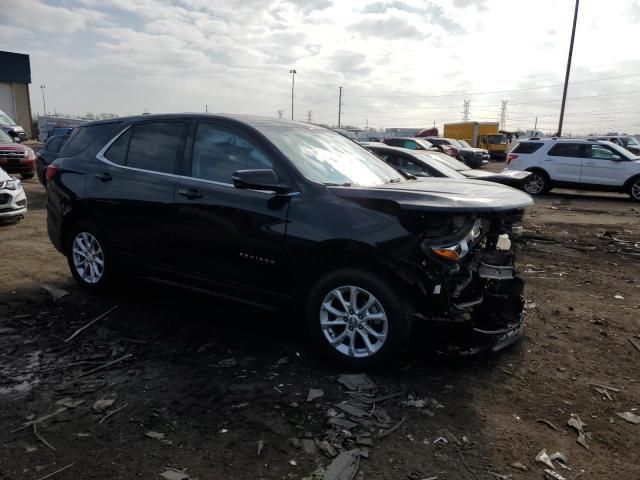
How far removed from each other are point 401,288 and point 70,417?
217 centimetres

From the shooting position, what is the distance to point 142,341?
13.5 ft

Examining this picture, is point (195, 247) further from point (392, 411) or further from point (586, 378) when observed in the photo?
point (586, 378)

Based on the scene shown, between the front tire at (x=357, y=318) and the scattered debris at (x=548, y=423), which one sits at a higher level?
the front tire at (x=357, y=318)

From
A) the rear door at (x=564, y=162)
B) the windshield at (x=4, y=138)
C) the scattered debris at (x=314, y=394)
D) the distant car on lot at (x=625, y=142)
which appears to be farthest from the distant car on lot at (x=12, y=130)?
the distant car on lot at (x=625, y=142)

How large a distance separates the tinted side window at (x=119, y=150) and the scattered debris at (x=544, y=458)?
4.13 m

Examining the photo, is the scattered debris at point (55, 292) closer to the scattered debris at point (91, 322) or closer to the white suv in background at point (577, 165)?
the scattered debris at point (91, 322)

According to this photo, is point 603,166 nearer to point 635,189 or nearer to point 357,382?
point 635,189

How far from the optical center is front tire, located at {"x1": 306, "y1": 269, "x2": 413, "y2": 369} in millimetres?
3408

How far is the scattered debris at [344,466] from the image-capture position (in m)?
2.53

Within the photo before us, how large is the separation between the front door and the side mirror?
100mm

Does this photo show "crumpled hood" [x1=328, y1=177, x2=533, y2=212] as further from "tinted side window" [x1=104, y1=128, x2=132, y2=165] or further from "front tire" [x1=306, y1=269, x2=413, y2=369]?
"tinted side window" [x1=104, y1=128, x2=132, y2=165]

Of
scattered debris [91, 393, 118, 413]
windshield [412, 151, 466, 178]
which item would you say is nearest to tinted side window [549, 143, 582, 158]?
windshield [412, 151, 466, 178]

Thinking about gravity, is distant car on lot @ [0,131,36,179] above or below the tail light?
below

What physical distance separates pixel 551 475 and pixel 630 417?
0.94 metres
